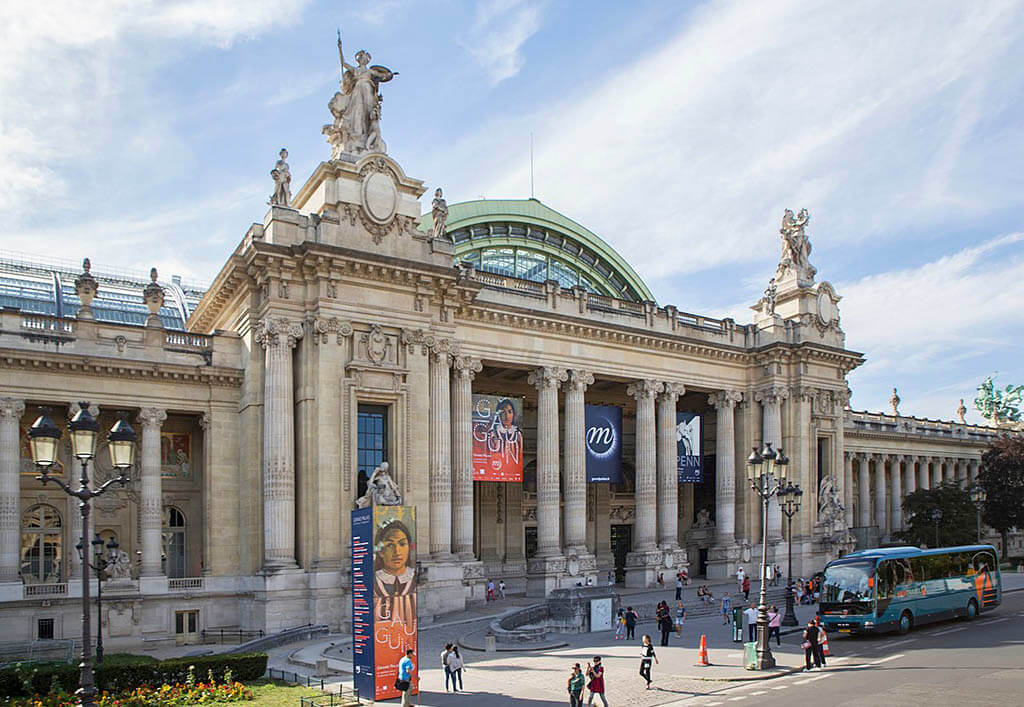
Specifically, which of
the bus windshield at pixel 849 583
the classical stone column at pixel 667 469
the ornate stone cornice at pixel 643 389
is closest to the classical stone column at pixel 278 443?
the bus windshield at pixel 849 583

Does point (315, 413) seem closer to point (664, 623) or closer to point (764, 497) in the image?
point (664, 623)

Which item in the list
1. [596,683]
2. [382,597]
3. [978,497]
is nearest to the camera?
[596,683]

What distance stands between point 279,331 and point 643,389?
22.4 meters

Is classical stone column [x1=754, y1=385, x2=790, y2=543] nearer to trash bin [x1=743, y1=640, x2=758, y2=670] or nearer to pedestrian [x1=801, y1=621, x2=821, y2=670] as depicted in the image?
pedestrian [x1=801, y1=621, x2=821, y2=670]

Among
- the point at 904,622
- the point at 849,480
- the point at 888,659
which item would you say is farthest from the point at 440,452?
the point at 849,480

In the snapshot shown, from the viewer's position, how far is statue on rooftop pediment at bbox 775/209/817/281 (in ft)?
188

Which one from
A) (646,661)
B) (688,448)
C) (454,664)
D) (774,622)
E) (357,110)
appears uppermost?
(357,110)

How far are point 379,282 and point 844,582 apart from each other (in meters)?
21.3

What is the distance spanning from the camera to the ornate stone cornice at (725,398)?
5433 cm

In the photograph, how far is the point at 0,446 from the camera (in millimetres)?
33562

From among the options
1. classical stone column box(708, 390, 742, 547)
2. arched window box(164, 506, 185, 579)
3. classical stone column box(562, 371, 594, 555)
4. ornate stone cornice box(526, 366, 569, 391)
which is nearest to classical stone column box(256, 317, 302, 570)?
arched window box(164, 506, 185, 579)

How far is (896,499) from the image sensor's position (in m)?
77.9

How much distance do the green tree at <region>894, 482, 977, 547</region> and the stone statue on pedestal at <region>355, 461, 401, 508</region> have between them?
4352 centimetres

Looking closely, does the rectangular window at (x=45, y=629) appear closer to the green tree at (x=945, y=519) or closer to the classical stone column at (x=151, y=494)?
the classical stone column at (x=151, y=494)
